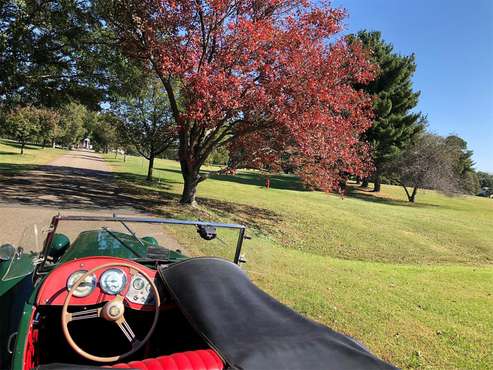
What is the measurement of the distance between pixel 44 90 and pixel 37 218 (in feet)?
30.4

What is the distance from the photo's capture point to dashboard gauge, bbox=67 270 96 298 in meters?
2.77

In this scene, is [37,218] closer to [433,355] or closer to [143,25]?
[143,25]

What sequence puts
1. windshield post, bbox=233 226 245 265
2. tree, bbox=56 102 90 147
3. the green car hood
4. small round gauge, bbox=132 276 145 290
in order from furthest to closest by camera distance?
1. tree, bbox=56 102 90 147
2. windshield post, bbox=233 226 245 265
3. the green car hood
4. small round gauge, bbox=132 276 145 290

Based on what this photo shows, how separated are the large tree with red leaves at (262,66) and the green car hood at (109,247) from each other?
7.48 meters

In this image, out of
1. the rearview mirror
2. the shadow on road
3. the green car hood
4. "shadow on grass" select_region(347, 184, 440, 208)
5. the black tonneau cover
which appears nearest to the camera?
the black tonneau cover

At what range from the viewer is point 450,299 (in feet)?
26.3

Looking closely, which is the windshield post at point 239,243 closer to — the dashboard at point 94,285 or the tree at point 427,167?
the dashboard at point 94,285

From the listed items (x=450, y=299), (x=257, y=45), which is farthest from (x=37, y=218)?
(x=450, y=299)

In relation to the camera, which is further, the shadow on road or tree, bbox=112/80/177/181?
tree, bbox=112/80/177/181

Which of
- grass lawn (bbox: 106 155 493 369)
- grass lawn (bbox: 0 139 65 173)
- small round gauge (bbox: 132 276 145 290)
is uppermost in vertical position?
small round gauge (bbox: 132 276 145 290)

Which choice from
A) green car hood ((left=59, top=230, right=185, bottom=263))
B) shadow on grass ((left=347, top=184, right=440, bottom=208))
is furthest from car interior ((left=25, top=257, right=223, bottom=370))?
shadow on grass ((left=347, top=184, right=440, bottom=208))

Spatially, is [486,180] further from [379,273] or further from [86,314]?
[86,314]

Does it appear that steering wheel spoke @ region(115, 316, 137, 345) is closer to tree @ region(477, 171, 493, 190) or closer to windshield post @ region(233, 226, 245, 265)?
windshield post @ region(233, 226, 245, 265)

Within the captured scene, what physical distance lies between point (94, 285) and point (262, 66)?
1003cm
